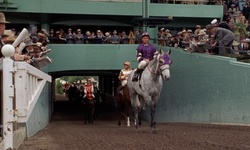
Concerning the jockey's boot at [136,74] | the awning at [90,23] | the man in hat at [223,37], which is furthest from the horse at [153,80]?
the awning at [90,23]

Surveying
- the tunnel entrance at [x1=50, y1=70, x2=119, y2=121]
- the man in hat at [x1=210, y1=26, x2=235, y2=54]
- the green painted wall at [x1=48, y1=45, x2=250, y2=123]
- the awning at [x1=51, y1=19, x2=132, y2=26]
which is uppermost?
the awning at [x1=51, y1=19, x2=132, y2=26]

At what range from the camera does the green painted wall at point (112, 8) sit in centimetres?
3017

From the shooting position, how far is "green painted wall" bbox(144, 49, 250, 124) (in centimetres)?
1620

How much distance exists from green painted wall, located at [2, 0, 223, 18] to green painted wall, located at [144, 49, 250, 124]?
912 cm

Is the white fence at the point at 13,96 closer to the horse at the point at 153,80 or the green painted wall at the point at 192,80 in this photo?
the horse at the point at 153,80

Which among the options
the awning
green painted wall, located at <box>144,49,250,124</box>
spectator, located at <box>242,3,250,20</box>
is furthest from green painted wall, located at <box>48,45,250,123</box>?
spectator, located at <box>242,3,250,20</box>

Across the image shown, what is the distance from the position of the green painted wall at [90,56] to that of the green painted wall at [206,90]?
4.90 meters

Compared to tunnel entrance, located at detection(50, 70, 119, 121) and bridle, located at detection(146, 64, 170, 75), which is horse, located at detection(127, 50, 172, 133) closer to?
bridle, located at detection(146, 64, 170, 75)

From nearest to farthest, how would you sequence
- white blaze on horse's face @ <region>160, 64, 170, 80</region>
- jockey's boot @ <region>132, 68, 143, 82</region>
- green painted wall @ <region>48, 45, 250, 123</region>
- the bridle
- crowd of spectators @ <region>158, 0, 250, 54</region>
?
white blaze on horse's face @ <region>160, 64, 170, 80</region> < the bridle < jockey's boot @ <region>132, 68, 143, 82</region> < green painted wall @ <region>48, 45, 250, 123</region> < crowd of spectators @ <region>158, 0, 250, 54</region>

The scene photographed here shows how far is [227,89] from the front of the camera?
1702cm

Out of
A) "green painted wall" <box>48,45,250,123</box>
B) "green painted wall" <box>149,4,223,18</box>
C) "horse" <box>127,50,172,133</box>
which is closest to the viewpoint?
"horse" <box>127,50,172,133</box>

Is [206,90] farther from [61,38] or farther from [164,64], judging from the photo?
[61,38]

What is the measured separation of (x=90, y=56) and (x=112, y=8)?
477 cm

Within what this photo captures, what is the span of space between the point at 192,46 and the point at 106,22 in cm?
1401
